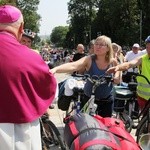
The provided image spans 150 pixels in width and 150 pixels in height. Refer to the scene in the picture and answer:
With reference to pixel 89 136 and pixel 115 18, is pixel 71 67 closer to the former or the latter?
pixel 89 136

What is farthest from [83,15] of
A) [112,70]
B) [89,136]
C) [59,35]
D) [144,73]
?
[89,136]

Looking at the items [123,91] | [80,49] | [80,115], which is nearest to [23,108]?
[80,115]

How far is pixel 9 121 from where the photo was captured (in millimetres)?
3236

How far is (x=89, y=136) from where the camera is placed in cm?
397

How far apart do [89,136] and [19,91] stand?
967 millimetres

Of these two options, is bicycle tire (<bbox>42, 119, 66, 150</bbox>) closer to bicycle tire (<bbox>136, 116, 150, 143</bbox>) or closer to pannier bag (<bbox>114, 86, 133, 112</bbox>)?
bicycle tire (<bbox>136, 116, 150, 143</bbox>)

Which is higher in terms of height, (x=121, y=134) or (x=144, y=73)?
(x=144, y=73)

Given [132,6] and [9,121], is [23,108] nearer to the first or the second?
[9,121]

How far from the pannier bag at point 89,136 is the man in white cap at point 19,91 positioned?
639 millimetres

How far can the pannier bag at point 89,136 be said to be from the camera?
3.87 m

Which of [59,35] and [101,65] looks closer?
[101,65]

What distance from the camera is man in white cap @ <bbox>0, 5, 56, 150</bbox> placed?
3227 mm

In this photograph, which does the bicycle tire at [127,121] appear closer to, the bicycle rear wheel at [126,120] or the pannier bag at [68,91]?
the bicycle rear wheel at [126,120]

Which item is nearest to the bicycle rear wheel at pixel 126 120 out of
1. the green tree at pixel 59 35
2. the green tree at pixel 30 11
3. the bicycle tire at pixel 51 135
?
the bicycle tire at pixel 51 135
